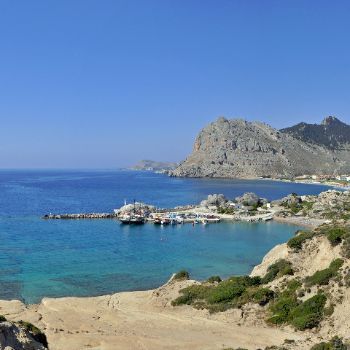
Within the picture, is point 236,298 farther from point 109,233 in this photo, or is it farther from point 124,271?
point 109,233

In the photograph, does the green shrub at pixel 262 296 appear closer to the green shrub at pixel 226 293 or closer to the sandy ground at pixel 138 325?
the green shrub at pixel 226 293

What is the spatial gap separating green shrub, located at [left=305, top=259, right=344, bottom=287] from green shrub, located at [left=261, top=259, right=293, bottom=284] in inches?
109

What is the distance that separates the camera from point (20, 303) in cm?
3812

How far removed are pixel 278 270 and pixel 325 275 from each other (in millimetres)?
5720

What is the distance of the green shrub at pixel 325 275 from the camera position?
33844mm

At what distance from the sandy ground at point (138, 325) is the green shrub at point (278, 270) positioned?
17.5 feet

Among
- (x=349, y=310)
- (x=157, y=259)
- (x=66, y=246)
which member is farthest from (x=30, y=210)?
(x=349, y=310)

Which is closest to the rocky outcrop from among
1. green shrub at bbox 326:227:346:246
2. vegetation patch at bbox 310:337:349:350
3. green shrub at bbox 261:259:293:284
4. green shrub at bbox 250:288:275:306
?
vegetation patch at bbox 310:337:349:350

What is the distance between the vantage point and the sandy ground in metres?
29.5

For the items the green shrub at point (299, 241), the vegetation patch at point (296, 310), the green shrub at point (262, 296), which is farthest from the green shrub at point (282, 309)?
the green shrub at point (299, 241)

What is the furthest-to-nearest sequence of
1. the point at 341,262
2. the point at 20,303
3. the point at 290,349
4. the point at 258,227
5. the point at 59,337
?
the point at 258,227, the point at 20,303, the point at 341,262, the point at 59,337, the point at 290,349

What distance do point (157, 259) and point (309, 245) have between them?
962 inches

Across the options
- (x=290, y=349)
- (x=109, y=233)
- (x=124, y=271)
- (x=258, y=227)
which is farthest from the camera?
(x=258, y=227)

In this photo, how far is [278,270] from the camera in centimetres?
3925
